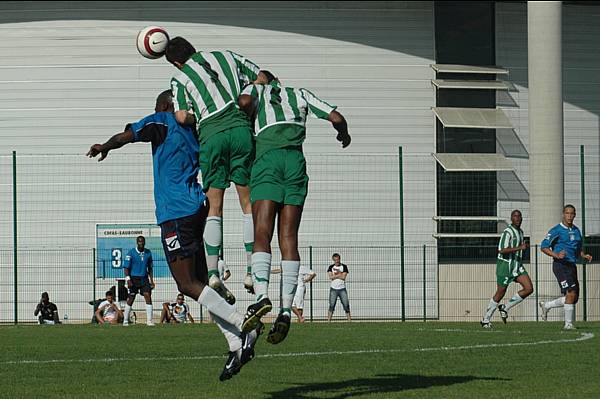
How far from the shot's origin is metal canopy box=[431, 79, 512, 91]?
35.1 metres

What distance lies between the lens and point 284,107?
1026cm

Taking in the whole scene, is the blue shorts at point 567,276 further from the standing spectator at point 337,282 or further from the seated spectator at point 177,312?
the seated spectator at point 177,312

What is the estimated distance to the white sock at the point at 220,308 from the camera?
31.2 feet

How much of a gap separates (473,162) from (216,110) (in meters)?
24.2

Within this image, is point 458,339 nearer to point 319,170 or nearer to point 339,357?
point 339,357

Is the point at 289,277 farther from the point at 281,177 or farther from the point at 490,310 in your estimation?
the point at 490,310

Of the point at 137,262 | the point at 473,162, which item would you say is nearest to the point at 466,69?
the point at 473,162

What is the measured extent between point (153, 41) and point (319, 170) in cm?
2301

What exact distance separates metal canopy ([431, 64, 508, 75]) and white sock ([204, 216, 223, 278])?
76.9 feet

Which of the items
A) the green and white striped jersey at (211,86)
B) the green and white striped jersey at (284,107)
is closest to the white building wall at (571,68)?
the green and white striped jersey at (211,86)

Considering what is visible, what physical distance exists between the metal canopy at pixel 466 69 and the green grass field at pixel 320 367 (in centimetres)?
1854

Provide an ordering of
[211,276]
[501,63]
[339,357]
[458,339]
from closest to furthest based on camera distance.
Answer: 1. [211,276]
2. [339,357]
3. [458,339]
4. [501,63]

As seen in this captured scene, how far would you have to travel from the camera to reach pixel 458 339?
53.5ft

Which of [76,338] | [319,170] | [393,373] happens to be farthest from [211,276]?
[319,170]
